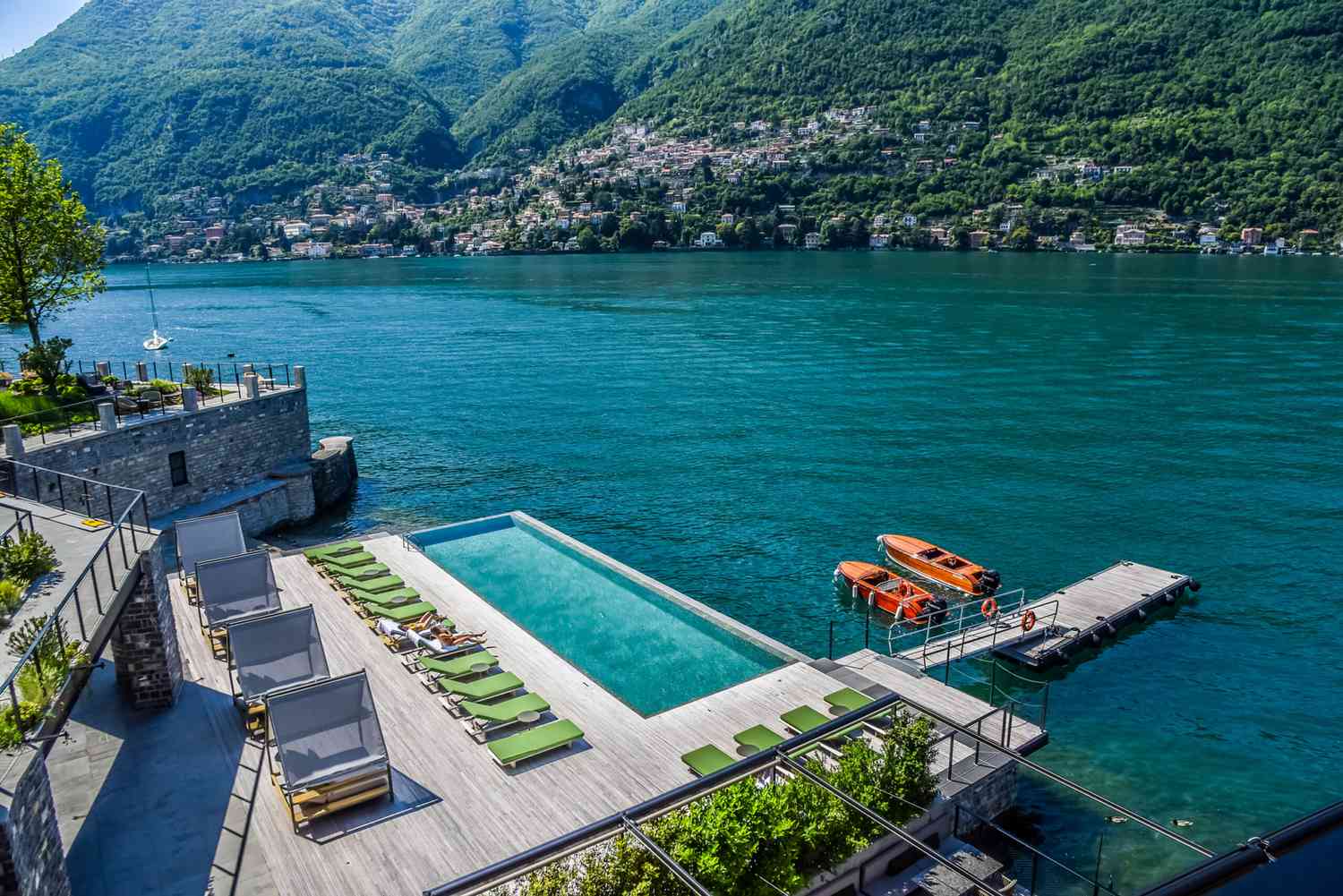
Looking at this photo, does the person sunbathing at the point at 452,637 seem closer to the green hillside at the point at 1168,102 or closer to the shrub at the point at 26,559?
the shrub at the point at 26,559

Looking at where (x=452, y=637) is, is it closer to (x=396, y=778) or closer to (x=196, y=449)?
(x=396, y=778)

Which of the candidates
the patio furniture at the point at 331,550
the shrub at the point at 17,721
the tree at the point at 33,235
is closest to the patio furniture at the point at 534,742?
the shrub at the point at 17,721

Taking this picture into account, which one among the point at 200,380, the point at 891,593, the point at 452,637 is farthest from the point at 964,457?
the point at 200,380

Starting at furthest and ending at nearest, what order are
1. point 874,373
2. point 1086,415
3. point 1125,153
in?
point 1125,153
point 874,373
point 1086,415

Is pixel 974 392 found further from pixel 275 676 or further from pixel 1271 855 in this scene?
pixel 1271 855

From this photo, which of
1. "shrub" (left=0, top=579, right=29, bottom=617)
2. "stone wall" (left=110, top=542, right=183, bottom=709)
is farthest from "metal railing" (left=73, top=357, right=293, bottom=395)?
"shrub" (left=0, top=579, right=29, bottom=617)

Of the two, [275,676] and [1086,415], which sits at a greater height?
[275,676]

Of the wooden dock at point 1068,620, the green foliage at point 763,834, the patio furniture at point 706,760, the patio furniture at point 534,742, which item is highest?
the green foliage at point 763,834

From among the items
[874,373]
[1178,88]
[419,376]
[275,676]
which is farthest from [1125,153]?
[275,676]
